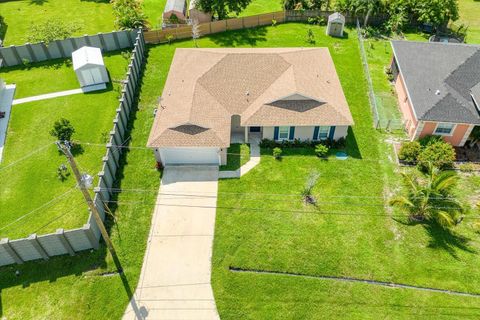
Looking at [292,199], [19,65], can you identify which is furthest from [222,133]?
[19,65]

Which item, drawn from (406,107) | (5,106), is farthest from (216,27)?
(5,106)

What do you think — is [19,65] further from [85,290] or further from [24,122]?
[85,290]

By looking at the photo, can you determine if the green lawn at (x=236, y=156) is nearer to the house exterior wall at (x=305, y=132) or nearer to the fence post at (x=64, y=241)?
the house exterior wall at (x=305, y=132)

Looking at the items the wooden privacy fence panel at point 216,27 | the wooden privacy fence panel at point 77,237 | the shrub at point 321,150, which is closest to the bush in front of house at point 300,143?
the shrub at point 321,150

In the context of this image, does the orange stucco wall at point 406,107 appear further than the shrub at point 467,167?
Yes

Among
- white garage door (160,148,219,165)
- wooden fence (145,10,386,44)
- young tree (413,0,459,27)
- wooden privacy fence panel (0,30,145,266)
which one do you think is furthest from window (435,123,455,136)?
wooden privacy fence panel (0,30,145,266)

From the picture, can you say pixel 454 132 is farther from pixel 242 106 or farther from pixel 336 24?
pixel 336 24
